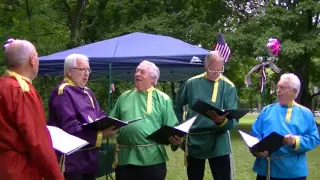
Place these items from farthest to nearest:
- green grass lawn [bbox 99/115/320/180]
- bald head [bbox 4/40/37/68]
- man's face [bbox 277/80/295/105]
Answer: green grass lawn [bbox 99/115/320/180] < man's face [bbox 277/80/295/105] < bald head [bbox 4/40/37/68]

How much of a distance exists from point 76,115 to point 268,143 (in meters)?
1.56

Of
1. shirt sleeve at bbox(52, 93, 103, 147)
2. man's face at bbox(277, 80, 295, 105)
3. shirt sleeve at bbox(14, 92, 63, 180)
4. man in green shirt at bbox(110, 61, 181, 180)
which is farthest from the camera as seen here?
man in green shirt at bbox(110, 61, 181, 180)

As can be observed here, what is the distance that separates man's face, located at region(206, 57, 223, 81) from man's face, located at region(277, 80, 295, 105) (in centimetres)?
70

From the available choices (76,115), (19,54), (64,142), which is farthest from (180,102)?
(19,54)

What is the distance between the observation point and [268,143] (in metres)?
4.09

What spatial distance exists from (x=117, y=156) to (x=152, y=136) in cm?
50

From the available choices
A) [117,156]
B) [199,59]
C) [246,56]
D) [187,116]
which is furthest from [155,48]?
[246,56]

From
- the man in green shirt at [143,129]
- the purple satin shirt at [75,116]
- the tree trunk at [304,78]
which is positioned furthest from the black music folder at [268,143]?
the tree trunk at [304,78]

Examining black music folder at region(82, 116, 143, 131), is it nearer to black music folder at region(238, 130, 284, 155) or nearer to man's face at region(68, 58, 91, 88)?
man's face at region(68, 58, 91, 88)

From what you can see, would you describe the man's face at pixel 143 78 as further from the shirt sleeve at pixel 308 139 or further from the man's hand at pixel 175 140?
the shirt sleeve at pixel 308 139

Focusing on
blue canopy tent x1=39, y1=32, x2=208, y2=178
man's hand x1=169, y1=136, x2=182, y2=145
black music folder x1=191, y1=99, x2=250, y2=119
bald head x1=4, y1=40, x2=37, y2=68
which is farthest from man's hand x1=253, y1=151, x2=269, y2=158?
blue canopy tent x1=39, y1=32, x2=208, y2=178

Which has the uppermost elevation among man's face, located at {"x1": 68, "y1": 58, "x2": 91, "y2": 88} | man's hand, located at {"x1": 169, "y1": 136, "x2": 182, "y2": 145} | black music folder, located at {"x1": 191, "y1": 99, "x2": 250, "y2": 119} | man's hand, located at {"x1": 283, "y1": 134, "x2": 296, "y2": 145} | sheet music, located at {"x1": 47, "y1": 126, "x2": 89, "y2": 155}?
man's face, located at {"x1": 68, "y1": 58, "x2": 91, "y2": 88}

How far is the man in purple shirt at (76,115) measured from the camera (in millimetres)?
4129

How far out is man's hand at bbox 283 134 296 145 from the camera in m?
4.11
